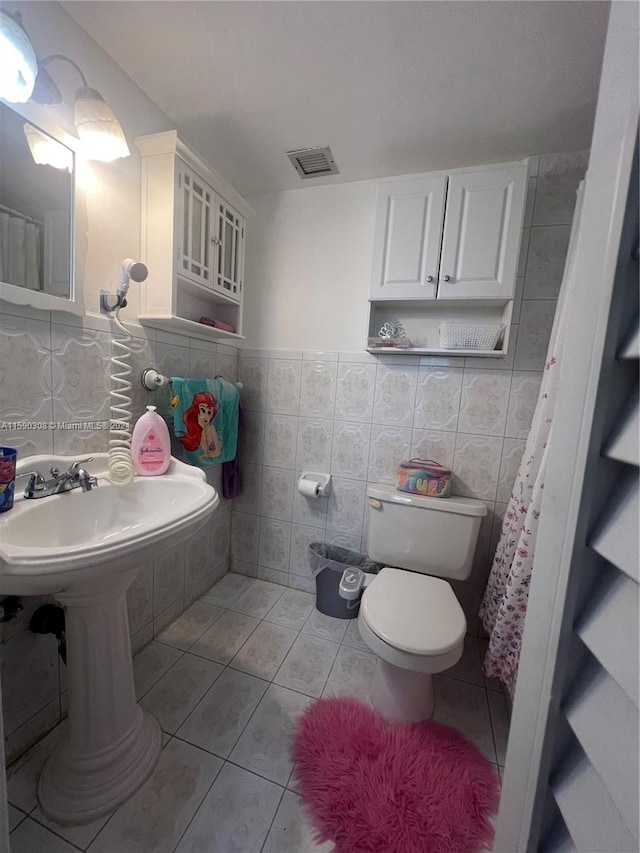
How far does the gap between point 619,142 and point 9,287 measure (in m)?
1.18

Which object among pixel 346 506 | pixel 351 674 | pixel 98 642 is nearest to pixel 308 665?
pixel 351 674

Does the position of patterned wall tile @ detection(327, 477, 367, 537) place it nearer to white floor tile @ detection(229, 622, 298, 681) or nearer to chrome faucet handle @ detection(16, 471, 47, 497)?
white floor tile @ detection(229, 622, 298, 681)

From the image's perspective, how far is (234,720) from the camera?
115cm

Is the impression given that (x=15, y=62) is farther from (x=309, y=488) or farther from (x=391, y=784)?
(x=391, y=784)

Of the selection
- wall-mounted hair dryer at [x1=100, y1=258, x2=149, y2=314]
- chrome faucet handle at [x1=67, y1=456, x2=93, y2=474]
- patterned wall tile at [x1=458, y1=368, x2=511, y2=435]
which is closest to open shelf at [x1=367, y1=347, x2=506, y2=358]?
patterned wall tile at [x1=458, y1=368, x2=511, y2=435]

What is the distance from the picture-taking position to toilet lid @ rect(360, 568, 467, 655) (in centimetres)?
104

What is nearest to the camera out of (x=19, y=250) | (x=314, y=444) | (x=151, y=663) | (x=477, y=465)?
(x=19, y=250)

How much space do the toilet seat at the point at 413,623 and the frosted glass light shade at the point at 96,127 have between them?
65.9 inches

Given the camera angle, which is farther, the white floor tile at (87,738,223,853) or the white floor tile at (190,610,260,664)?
the white floor tile at (190,610,260,664)

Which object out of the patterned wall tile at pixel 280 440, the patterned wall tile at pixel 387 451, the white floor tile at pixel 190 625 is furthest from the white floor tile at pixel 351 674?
the patterned wall tile at pixel 280 440

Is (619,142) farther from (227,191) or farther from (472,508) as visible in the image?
(227,191)

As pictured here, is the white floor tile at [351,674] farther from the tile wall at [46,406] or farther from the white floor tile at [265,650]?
the tile wall at [46,406]

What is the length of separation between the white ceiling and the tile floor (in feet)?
7.19

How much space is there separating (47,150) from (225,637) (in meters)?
1.86
